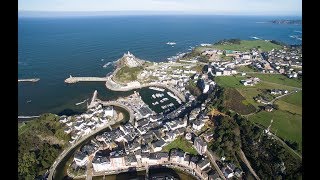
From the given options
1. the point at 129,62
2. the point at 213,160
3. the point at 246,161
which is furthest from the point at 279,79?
the point at 129,62

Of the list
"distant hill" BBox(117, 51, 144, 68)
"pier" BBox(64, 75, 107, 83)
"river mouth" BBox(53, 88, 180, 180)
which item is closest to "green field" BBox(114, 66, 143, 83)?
"pier" BBox(64, 75, 107, 83)

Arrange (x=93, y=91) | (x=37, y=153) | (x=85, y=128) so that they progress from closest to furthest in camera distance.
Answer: (x=37, y=153)
(x=85, y=128)
(x=93, y=91)

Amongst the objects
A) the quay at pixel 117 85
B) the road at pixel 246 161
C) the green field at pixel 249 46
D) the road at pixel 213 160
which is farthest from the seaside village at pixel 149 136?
the green field at pixel 249 46

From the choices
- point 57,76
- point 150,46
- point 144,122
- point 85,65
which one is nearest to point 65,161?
point 144,122

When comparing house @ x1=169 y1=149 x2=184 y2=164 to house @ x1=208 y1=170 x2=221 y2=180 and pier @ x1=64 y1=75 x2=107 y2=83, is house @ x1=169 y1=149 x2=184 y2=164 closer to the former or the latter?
house @ x1=208 y1=170 x2=221 y2=180
